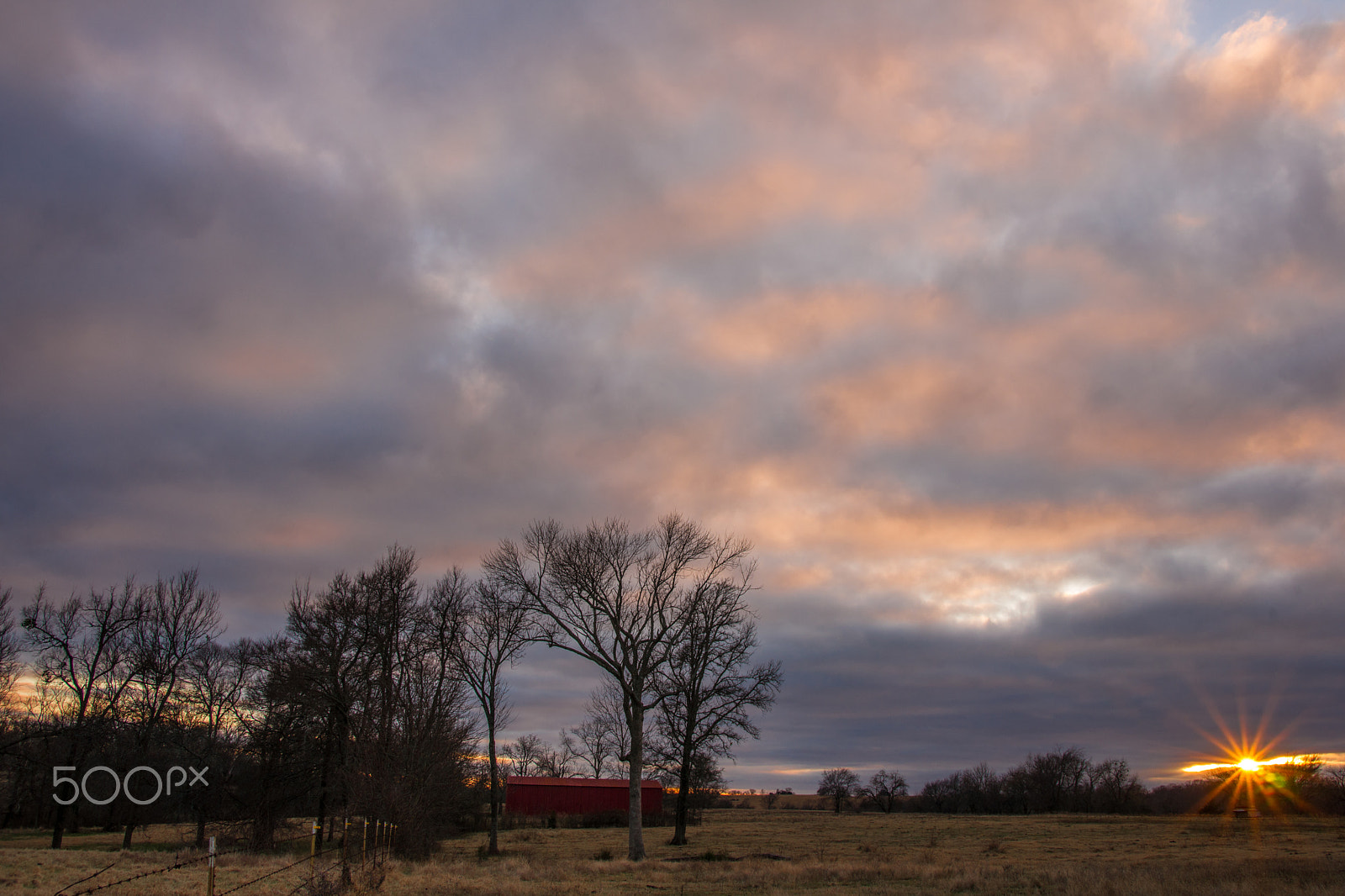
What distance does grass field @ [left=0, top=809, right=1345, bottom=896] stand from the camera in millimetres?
20797

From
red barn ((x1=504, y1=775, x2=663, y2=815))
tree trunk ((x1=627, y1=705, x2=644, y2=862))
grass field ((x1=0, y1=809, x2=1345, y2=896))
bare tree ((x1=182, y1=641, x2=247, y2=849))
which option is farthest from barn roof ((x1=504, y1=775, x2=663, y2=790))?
tree trunk ((x1=627, y1=705, x2=644, y2=862))

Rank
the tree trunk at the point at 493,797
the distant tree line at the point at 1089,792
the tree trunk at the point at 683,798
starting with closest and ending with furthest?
the tree trunk at the point at 493,797 < the tree trunk at the point at 683,798 < the distant tree line at the point at 1089,792

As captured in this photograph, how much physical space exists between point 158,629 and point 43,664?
5.12 metres

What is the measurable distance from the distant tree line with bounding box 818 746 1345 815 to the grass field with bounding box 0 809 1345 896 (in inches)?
1245

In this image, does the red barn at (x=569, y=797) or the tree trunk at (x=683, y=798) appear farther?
the red barn at (x=569, y=797)

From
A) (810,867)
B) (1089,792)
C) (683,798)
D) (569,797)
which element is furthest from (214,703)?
(1089,792)

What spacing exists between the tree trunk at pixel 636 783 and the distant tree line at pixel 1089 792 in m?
69.1

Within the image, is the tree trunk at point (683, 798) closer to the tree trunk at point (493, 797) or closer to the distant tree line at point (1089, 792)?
the tree trunk at point (493, 797)

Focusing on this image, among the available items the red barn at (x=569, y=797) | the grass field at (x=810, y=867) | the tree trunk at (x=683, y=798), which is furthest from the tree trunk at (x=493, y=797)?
the red barn at (x=569, y=797)

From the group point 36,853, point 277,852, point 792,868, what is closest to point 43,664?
point 36,853

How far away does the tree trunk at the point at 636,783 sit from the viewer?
3084 cm

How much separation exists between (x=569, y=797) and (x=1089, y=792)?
70.1 meters

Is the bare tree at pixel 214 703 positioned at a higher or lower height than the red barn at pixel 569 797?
higher

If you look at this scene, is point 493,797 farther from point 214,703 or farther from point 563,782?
point 563,782
